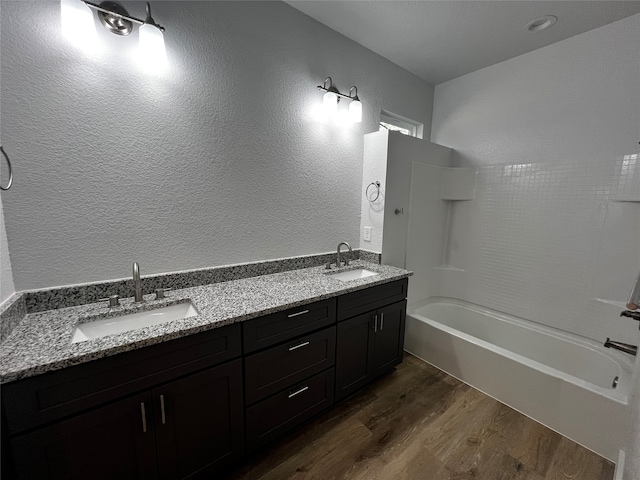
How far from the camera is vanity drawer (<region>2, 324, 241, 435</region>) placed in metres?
0.80

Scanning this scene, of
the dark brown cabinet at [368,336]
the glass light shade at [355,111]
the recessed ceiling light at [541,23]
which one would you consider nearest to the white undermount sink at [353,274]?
the dark brown cabinet at [368,336]

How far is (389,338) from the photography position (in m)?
1.99

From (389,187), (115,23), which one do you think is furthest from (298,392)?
(115,23)

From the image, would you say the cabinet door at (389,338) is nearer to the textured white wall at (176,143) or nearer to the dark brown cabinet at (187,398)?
the dark brown cabinet at (187,398)

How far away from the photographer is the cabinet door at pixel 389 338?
190 cm

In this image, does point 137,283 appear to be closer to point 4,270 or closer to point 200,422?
point 4,270

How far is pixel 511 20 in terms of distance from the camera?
184 cm

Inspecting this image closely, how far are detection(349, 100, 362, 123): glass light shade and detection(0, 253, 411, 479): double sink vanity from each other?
1.29 m

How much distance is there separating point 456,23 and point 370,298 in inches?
81.9

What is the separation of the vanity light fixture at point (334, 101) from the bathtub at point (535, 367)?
1.84 meters

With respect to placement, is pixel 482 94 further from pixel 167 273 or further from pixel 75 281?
pixel 75 281

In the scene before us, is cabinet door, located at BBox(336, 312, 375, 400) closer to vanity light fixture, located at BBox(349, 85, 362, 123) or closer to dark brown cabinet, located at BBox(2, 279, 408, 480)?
dark brown cabinet, located at BBox(2, 279, 408, 480)

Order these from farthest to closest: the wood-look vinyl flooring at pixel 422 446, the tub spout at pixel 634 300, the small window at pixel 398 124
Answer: the small window at pixel 398 124 < the wood-look vinyl flooring at pixel 422 446 < the tub spout at pixel 634 300

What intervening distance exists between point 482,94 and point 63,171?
3241 mm
